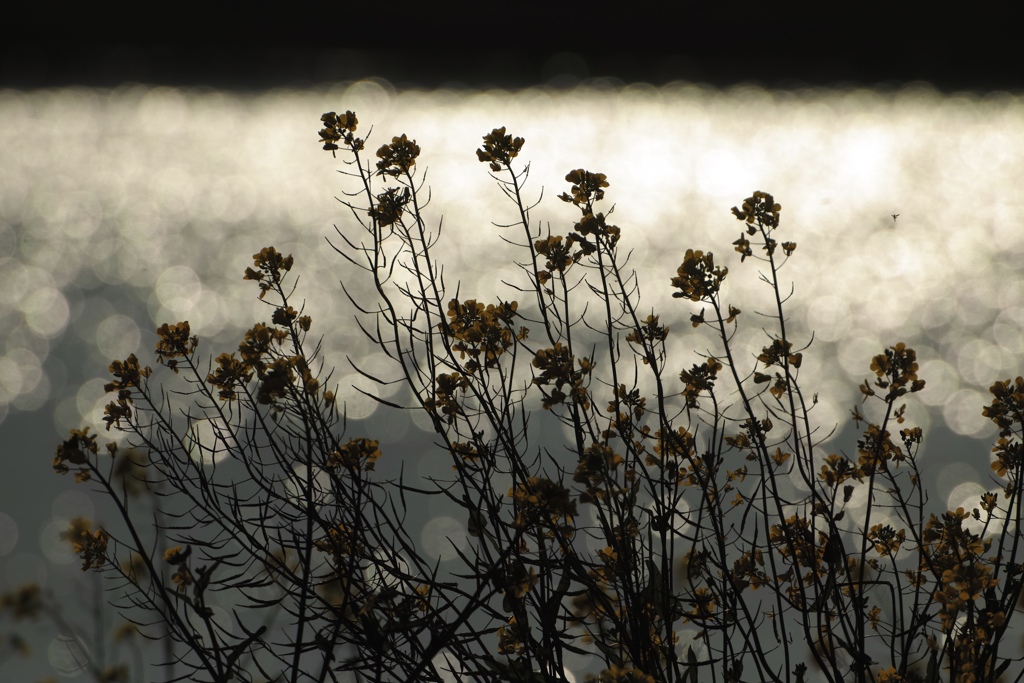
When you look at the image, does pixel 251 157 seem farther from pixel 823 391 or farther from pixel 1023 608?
pixel 1023 608

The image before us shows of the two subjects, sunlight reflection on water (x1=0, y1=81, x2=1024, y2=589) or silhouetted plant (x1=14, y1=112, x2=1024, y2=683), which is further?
sunlight reflection on water (x1=0, y1=81, x2=1024, y2=589)

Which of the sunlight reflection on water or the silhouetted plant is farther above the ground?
the sunlight reflection on water

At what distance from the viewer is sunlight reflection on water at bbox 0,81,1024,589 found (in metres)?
24.7

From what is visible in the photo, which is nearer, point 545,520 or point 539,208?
point 545,520

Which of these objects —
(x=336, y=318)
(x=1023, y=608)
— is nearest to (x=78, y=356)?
(x=336, y=318)

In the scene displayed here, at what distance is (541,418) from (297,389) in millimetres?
16096

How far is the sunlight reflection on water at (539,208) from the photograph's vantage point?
2470 cm

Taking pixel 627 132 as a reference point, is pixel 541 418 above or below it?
below

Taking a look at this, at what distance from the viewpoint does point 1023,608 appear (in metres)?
3.53

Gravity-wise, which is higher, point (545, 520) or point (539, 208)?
point (539, 208)

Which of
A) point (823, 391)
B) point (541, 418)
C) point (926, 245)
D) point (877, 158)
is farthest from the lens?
point (877, 158)

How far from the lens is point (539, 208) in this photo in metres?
28.0

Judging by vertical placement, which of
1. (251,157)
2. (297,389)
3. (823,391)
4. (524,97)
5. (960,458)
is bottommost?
(297,389)

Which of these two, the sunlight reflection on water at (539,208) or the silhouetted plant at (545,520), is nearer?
the silhouetted plant at (545,520)
